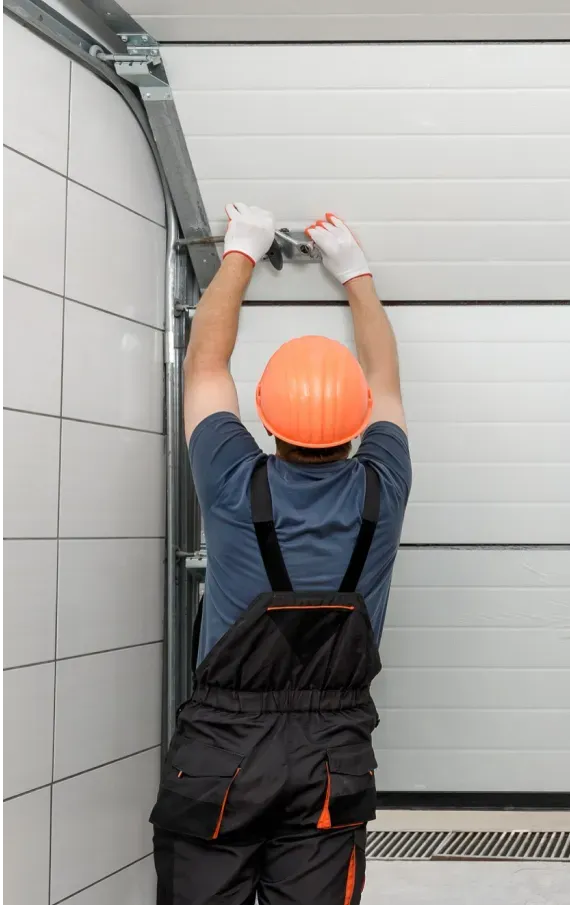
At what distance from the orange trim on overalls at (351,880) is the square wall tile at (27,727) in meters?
0.70

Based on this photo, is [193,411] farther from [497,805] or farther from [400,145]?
[497,805]

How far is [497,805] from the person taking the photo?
2.49 metres

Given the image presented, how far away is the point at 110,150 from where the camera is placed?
7.20 ft

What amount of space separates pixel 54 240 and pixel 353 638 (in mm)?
1126

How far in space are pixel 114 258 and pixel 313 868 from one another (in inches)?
59.1

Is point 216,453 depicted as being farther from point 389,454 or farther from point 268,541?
point 389,454

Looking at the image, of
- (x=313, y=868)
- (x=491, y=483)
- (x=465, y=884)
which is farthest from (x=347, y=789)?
(x=491, y=483)

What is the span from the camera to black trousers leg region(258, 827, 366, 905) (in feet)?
5.49

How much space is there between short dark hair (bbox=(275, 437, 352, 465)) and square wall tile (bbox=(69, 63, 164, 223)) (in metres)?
0.87

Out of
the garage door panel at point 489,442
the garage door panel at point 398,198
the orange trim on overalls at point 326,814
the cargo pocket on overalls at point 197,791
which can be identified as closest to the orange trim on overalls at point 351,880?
the orange trim on overalls at point 326,814

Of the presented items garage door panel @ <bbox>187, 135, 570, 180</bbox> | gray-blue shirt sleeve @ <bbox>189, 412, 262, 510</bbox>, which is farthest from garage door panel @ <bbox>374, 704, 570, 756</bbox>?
garage door panel @ <bbox>187, 135, 570, 180</bbox>

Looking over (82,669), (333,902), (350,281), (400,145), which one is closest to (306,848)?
(333,902)

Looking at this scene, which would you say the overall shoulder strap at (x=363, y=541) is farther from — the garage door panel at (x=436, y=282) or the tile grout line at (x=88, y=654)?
the garage door panel at (x=436, y=282)

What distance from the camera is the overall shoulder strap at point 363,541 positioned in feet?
5.61
